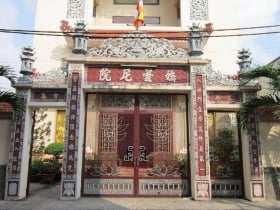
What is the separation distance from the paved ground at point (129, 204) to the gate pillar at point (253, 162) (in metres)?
0.23

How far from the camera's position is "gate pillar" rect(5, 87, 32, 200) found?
5484mm

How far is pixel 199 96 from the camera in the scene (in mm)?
5816

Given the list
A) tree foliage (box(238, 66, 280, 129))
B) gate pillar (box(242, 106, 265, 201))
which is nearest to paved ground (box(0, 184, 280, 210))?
gate pillar (box(242, 106, 265, 201))

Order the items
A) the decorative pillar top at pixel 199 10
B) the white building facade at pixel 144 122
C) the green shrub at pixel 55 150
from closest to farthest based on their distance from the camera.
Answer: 1. the white building facade at pixel 144 122
2. the green shrub at pixel 55 150
3. the decorative pillar top at pixel 199 10

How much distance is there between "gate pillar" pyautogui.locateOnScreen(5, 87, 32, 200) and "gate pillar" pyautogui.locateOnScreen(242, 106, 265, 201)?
4430 mm

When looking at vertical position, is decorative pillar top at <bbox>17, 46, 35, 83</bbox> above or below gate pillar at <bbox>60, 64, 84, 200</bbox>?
above

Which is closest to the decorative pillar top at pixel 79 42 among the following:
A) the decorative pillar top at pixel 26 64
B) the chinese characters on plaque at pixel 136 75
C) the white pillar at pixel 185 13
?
the chinese characters on plaque at pixel 136 75

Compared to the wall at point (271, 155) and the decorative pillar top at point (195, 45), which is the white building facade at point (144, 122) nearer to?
the decorative pillar top at point (195, 45)

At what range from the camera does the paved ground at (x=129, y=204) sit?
16.0ft

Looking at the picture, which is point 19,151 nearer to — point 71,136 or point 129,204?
point 71,136

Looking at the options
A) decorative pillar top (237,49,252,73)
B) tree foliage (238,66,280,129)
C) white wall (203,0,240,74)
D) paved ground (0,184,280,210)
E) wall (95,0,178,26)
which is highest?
wall (95,0,178,26)

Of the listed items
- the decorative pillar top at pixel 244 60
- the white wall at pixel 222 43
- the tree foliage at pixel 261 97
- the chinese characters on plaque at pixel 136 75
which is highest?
the white wall at pixel 222 43

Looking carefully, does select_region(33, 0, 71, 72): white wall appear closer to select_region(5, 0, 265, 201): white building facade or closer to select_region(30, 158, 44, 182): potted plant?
select_region(30, 158, 44, 182): potted plant

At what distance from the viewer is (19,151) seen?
5.59m
